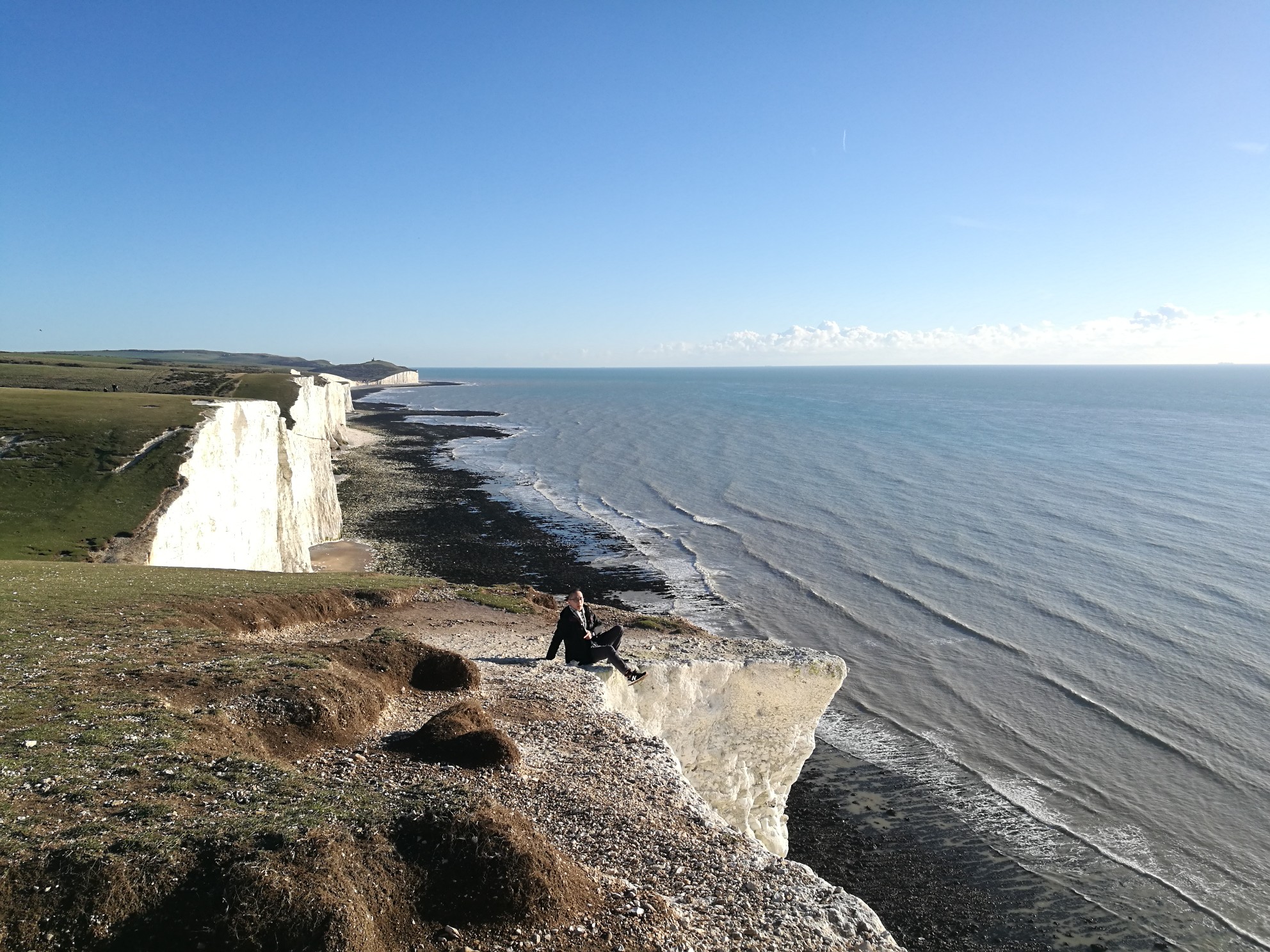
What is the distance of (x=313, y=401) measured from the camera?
7594cm

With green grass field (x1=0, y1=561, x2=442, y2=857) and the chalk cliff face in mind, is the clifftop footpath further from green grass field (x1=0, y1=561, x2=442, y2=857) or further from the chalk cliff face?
the chalk cliff face

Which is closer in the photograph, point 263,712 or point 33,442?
point 263,712

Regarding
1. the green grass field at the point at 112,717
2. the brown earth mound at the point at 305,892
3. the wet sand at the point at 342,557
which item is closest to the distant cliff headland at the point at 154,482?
the wet sand at the point at 342,557

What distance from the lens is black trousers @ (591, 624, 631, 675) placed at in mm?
17641

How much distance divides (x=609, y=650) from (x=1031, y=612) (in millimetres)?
25847

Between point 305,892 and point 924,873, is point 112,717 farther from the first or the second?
point 924,873

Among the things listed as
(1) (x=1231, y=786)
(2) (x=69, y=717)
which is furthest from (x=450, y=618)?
(1) (x=1231, y=786)

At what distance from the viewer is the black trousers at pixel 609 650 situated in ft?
57.9

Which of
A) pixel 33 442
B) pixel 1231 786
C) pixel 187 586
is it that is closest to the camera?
pixel 187 586

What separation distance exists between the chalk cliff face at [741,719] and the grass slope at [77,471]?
1827cm

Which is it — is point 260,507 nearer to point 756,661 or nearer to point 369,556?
point 369,556

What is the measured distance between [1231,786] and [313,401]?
247ft

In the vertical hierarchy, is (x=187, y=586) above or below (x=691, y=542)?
above

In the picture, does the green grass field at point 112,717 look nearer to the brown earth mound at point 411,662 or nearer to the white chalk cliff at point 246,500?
the brown earth mound at point 411,662
